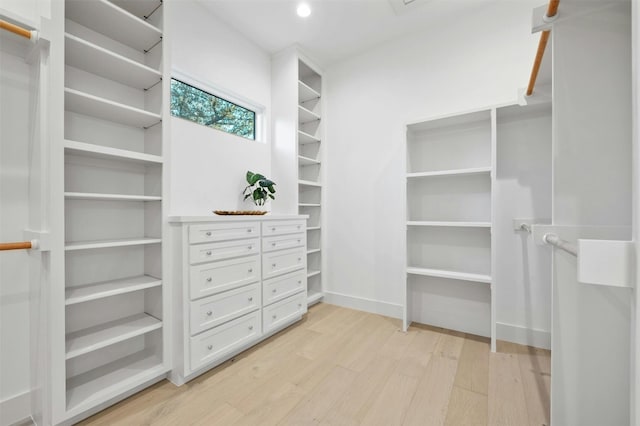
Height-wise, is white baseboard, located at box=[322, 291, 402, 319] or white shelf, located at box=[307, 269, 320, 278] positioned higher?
white shelf, located at box=[307, 269, 320, 278]

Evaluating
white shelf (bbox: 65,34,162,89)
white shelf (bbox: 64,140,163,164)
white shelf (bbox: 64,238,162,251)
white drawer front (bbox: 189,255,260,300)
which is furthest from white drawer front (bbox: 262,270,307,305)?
white shelf (bbox: 65,34,162,89)

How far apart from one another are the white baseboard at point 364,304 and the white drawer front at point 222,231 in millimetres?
1458

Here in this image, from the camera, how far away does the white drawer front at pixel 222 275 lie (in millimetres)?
1706

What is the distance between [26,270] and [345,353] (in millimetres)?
2058

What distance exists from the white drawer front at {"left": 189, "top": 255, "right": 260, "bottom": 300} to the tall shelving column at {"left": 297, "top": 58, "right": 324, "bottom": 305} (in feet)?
3.78

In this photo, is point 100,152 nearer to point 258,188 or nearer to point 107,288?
point 107,288

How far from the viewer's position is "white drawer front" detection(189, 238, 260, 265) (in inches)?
67.4

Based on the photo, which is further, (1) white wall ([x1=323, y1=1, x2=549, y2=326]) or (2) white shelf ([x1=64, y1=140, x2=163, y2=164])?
(1) white wall ([x1=323, y1=1, x2=549, y2=326])

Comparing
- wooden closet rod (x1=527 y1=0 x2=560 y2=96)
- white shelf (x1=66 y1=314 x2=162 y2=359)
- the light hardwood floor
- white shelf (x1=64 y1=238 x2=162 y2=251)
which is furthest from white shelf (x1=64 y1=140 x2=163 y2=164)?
wooden closet rod (x1=527 y1=0 x2=560 y2=96)

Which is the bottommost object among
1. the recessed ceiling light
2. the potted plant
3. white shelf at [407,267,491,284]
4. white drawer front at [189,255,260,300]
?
white shelf at [407,267,491,284]

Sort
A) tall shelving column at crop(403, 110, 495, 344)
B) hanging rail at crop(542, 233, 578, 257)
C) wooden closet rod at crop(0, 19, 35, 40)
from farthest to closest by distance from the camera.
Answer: tall shelving column at crop(403, 110, 495, 344) → wooden closet rod at crop(0, 19, 35, 40) → hanging rail at crop(542, 233, 578, 257)

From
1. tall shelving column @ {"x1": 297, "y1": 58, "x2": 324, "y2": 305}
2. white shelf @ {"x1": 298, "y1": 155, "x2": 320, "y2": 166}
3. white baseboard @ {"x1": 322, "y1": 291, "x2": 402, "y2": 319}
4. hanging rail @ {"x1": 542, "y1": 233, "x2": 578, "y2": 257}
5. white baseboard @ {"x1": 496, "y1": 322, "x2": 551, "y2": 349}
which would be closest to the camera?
hanging rail @ {"x1": 542, "y1": 233, "x2": 578, "y2": 257}

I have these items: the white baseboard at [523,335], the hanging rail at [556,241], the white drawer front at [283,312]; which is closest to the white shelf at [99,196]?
the white drawer front at [283,312]

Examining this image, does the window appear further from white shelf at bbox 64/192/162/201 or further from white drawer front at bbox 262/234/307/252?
white drawer front at bbox 262/234/307/252
